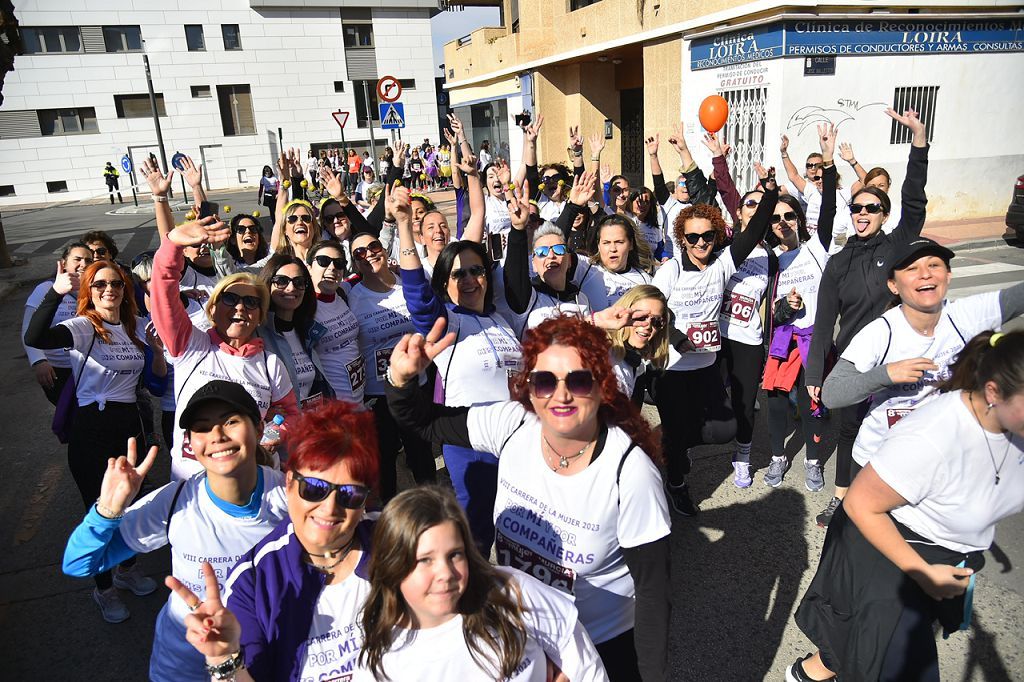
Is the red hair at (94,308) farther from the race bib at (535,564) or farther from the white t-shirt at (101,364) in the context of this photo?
the race bib at (535,564)

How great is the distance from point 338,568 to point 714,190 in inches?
220

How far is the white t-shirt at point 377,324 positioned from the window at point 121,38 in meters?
39.6

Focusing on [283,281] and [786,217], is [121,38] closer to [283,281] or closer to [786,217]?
[283,281]

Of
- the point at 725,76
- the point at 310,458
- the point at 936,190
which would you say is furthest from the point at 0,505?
the point at 936,190

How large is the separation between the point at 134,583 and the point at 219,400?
2335 mm

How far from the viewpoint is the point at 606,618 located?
2311 mm

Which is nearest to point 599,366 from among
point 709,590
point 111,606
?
point 709,590

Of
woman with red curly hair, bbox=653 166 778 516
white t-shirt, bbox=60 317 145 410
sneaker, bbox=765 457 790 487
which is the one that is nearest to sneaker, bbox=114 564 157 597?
white t-shirt, bbox=60 317 145 410

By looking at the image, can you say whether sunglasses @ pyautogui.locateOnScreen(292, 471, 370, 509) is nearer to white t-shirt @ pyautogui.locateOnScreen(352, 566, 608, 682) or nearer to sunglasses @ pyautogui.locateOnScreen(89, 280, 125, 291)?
white t-shirt @ pyautogui.locateOnScreen(352, 566, 608, 682)

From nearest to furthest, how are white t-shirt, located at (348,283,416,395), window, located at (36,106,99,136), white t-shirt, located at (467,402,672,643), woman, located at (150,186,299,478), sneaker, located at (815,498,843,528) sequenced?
white t-shirt, located at (467,402,672,643), woman, located at (150,186,299,478), sneaker, located at (815,498,843,528), white t-shirt, located at (348,283,416,395), window, located at (36,106,99,136)

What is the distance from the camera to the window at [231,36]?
36000mm

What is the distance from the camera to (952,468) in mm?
2191

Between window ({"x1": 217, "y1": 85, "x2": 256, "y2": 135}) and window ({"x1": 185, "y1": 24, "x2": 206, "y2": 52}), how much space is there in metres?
2.20

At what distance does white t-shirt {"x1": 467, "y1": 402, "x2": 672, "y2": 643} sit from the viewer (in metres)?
2.16
